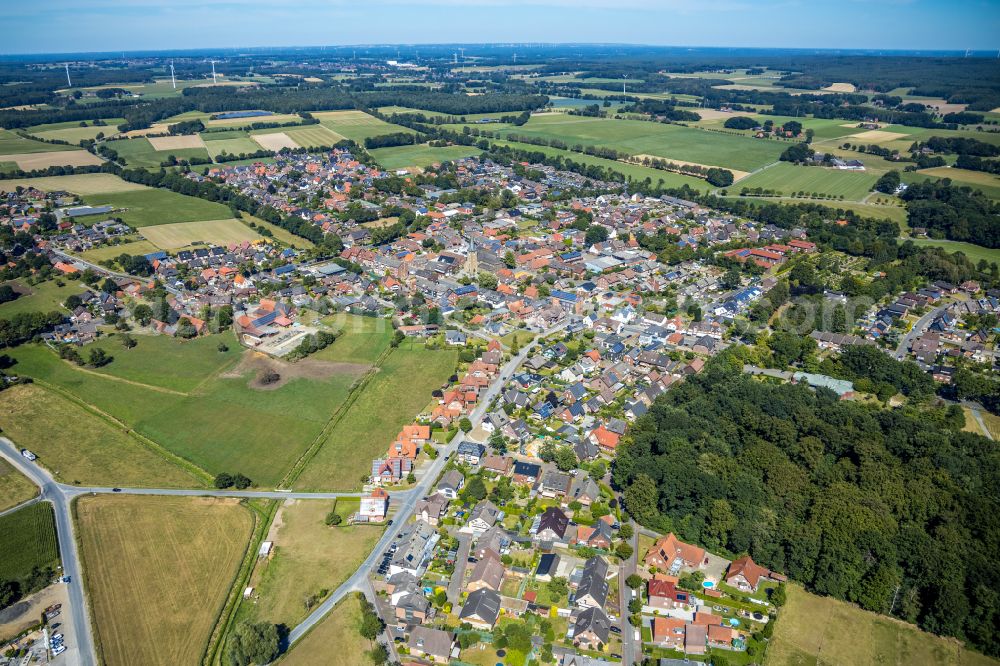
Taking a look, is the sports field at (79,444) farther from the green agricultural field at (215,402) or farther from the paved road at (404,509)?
the paved road at (404,509)

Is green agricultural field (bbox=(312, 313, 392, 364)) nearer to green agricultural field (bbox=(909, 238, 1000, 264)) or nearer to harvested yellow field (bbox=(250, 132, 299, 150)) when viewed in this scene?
green agricultural field (bbox=(909, 238, 1000, 264))

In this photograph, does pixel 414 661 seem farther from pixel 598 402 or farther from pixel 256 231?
pixel 256 231

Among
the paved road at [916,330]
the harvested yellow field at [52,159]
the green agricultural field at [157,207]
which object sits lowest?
the paved road at [916,330]

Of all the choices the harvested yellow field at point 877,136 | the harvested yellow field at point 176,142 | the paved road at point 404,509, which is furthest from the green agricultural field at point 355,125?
the paved road at point 404,509

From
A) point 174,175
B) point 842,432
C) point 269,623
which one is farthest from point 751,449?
point 174,175

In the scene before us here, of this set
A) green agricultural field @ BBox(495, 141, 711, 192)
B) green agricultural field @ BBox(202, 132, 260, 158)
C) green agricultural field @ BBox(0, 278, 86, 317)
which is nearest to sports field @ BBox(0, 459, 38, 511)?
green agricultural field @ BBox(0, 278, 86, 317)

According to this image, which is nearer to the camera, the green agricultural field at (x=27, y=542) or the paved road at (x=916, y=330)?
the green agricultural field at (x=27, y=542)

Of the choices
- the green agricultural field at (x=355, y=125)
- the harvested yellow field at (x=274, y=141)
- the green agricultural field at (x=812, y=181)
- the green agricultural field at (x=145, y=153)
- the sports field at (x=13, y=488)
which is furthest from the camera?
the green agricultural field at (x=355, y=125)
